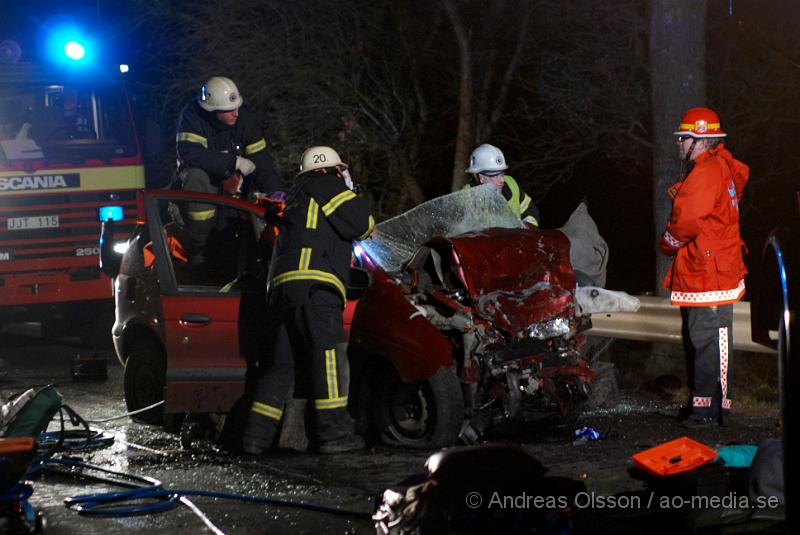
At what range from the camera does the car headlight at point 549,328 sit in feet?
23.0

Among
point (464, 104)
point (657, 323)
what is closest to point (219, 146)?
point (657, 323)

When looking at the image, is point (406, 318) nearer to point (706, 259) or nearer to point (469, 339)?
point (469, 339)

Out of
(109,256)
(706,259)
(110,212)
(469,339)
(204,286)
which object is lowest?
(469,339)

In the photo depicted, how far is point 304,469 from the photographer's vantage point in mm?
6789

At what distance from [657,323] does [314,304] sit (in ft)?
9.63

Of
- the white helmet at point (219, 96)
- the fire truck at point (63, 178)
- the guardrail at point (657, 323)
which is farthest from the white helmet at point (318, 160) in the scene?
the fire truck at point (63, 178)

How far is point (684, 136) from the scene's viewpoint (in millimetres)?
7590

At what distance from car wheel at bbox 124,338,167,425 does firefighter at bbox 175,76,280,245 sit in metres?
1.34

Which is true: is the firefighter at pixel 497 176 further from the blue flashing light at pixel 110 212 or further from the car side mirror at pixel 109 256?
the blue flashing light at pixel 110 212

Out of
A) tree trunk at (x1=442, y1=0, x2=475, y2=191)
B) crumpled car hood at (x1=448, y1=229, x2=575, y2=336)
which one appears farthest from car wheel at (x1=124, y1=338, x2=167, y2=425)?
tree trunk at (x1=442, y1=0, x2=475, y2=191)

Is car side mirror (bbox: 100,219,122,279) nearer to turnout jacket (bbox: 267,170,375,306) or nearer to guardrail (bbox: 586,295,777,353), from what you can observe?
turnout jacket (bbox: 267,170,375,306)

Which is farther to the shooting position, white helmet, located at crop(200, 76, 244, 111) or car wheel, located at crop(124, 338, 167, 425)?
white helmet, located at crop(200, 76, 244, 111)

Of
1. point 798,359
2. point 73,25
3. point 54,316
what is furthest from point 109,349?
point 798,359

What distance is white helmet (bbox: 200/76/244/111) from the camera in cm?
905
